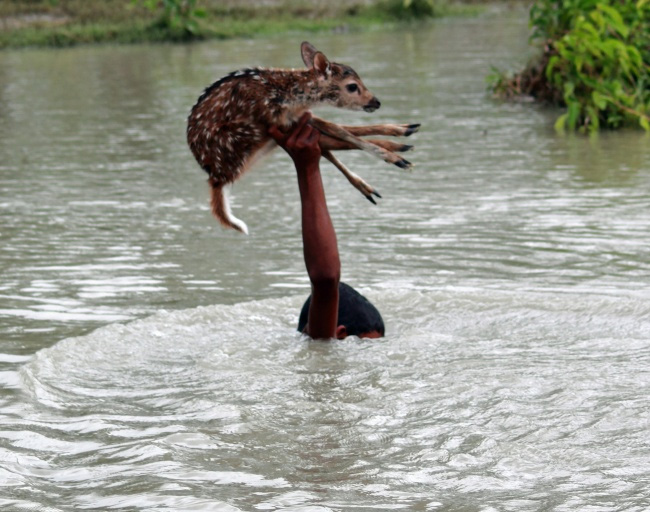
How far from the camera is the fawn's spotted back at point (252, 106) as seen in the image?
5.14 metres

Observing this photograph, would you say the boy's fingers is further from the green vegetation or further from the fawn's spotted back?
the green vegetation

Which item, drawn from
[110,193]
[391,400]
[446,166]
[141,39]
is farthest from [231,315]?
[141,39]

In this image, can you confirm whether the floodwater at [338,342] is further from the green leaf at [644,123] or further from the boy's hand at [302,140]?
the boy's hand at [302,140]

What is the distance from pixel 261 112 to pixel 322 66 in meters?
0.34

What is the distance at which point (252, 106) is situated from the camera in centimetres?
511

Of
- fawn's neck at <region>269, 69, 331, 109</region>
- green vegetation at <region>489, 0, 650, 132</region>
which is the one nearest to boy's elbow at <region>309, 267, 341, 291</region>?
fawn's neck at <region>269, 69, 331, 109</region>

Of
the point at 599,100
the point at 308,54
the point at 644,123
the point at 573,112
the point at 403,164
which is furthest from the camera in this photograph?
the point at 573,112

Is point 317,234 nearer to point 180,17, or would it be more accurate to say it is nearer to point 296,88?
point 296,88

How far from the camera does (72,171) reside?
11094 mm

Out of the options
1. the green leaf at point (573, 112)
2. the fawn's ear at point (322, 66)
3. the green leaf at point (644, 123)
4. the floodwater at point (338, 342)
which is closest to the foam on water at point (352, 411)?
the floodwater at point (338, 342)

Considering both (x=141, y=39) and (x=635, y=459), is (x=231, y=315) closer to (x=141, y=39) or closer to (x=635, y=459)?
(x=635, y=459)

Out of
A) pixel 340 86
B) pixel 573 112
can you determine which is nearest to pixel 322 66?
pixel 340 86

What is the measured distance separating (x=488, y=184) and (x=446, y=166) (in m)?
1.11

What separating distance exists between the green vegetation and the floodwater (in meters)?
0.67
